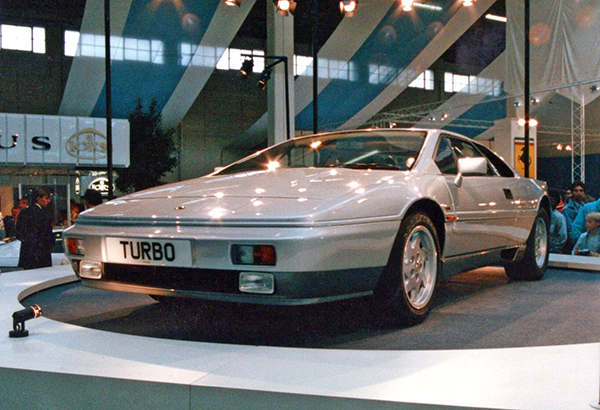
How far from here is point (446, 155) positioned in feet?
12.7

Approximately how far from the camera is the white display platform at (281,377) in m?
1.86

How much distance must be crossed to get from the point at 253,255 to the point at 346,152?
4.79ft

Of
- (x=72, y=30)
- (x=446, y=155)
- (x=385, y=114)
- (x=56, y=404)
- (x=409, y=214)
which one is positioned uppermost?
(x=72, y=30)

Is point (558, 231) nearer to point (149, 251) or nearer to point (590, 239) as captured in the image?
point (590, 239)

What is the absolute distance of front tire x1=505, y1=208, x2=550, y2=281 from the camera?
4805 millimetres

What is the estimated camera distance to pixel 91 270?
300 centimetres

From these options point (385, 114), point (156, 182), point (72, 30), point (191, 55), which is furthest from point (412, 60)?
point (72, 30)

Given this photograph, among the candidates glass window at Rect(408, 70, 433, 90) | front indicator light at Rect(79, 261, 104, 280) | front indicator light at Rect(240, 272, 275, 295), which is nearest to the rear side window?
front indicator light at Rect(240, 272, 275, 295)

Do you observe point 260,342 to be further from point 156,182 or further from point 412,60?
point 156,182

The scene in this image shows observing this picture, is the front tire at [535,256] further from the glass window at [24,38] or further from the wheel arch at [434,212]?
the glass window at [24,38]

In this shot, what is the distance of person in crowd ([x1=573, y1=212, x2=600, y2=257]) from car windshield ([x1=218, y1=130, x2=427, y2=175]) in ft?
11.6

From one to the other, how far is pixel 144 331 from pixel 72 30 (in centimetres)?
2386

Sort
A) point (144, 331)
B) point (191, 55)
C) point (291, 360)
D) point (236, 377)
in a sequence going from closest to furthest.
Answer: point (236, 377) < point (291, 360) < point (144, 331) < point (191, 55)

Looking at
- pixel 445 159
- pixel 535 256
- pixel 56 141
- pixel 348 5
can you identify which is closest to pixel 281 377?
pixel 445 159
